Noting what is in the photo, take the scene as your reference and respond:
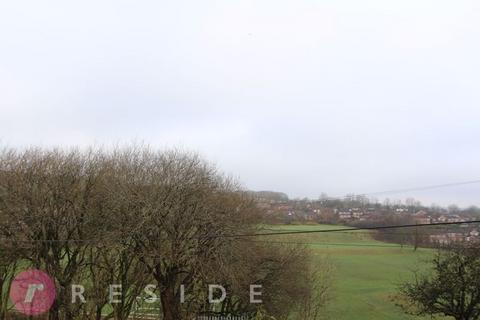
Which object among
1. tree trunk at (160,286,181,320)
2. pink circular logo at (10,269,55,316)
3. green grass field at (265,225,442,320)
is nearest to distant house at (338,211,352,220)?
green grass field at (265,225,442,320)

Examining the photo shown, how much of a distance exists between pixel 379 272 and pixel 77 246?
28.9 metres

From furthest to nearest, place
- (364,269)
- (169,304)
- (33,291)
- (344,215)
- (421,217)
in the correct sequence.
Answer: (364,269)
(344,215)
(169,304)
(33,291)
(421,217)

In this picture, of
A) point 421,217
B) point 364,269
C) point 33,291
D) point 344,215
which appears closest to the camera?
point 421,217

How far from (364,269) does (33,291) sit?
29.8 metres

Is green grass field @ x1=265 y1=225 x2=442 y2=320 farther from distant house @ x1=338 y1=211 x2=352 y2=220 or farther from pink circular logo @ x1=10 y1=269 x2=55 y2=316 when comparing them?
pink circular logo @ x1=10 y1=269 x2=55 y2=316

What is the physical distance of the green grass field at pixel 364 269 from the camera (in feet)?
98.4

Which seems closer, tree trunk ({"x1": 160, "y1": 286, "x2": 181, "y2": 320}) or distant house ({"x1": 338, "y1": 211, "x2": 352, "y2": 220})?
tree trunk ({"x1": 160, "y1": 286, "x2": 181, "y2": 320})

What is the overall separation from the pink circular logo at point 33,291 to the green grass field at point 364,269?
38.2 feet

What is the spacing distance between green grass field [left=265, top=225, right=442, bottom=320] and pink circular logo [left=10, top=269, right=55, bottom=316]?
11650 mm

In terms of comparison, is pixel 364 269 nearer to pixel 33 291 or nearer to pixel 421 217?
pixel 421 217

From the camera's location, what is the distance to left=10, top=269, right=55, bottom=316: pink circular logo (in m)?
16.7

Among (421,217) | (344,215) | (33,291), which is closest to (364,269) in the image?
(344,215)

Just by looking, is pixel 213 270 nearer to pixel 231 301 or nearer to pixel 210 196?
pixel 210 196

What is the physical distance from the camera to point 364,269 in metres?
40.5
